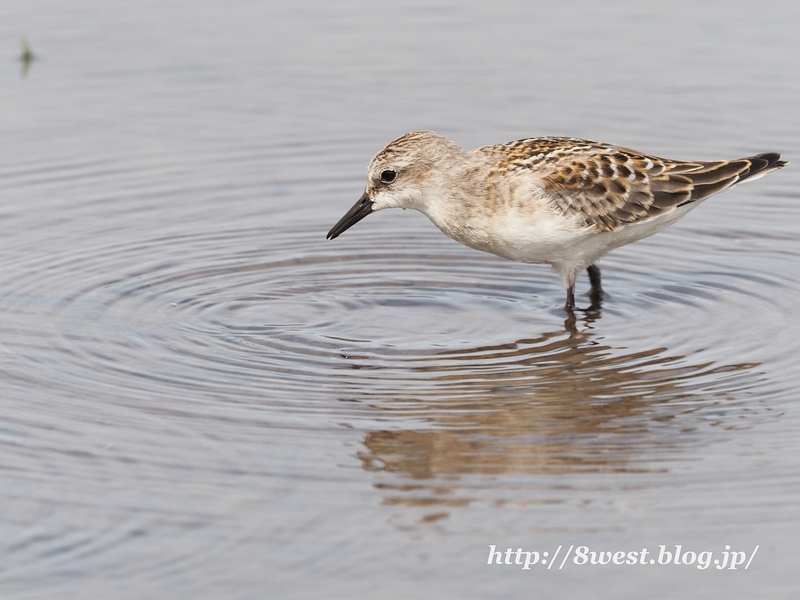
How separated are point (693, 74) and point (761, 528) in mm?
9224

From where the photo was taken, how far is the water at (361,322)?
251 inches

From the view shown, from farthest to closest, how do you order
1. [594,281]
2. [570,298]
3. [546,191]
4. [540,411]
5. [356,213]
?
[594,281] → [356,213] → [570,298] → [546,191] → [540,411]

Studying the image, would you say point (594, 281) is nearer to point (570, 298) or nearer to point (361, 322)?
point (570, 298)

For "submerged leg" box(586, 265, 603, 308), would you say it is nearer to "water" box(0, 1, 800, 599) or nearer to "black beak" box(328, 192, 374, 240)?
"water" box(0, 1, 800, 599)

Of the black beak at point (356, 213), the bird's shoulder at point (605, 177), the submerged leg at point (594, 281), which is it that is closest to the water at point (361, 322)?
the submerged leg at point (594, 281)

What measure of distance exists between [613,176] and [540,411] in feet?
8.69

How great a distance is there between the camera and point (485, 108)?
13867 millimetres

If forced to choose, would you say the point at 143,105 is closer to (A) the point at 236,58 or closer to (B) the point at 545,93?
(A) the point at 236,58

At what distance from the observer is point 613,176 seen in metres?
9.86

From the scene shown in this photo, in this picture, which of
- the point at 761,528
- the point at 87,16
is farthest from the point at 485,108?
the point at 761,528

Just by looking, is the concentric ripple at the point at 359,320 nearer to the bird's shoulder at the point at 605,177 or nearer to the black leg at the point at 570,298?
the black leg at the point at 570,298

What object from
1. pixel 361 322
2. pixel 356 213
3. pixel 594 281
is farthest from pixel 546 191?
pixel 361 322

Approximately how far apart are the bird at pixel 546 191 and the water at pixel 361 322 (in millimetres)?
593

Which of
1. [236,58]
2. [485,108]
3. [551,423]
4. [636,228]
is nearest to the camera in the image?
[551,423]
